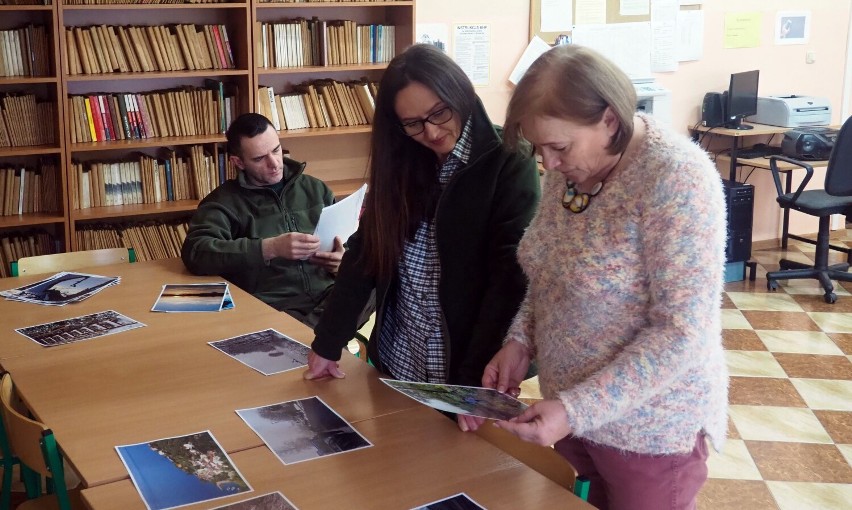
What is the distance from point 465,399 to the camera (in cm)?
175

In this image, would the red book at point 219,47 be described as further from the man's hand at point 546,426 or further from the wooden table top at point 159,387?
the man's hand at point 546,426

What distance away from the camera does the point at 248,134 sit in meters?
3.33

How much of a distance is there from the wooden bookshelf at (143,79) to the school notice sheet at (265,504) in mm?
3324

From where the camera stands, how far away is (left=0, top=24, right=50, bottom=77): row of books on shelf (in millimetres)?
4441

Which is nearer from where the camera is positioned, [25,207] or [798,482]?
[798,482]

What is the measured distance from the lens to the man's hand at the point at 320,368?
2209 millimetres

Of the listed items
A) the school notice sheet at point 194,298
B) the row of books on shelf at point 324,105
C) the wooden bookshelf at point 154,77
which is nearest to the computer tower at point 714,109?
the row of books on shelf at point 324,105

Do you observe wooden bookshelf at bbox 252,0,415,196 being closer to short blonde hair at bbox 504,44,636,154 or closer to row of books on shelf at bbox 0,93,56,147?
row of books on shelf at bbox 0,93,56,147

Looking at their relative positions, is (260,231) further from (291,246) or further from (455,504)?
(455,504)

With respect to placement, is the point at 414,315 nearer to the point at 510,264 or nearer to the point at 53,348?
the point at 510,264

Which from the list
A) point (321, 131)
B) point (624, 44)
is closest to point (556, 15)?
point (624, 44)

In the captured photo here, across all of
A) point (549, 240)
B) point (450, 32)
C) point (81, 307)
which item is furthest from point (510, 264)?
point (450, 32)

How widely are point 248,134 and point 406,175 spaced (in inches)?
54.3

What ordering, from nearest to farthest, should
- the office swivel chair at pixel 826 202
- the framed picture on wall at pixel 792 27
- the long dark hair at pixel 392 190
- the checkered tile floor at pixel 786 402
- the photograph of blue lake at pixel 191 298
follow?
the long dark hair at pixel 392 190 < the photograph of blue lake at pixel 191 298 < the checkered tile floor at pixel 786 402 < the office swivel chair at pixel 826 202 < the framed picture on wall at pixel 792 27
